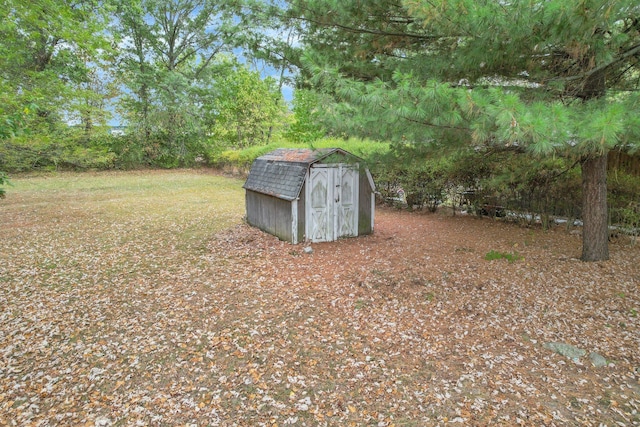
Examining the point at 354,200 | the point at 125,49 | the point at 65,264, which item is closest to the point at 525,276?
the point at 354,200

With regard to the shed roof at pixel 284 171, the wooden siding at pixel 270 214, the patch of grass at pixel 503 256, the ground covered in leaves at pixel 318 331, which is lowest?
the ground covered in leaves at pixel 318 331

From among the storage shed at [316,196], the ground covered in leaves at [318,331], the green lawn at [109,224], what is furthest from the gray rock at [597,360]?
the green lawn at [109,224]

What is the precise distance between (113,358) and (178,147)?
2261 centimetres

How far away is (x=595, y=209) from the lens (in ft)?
17.4

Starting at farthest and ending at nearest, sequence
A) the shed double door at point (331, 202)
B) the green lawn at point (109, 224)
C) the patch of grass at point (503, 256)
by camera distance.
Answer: the shed double door at point (331, 202)
the green lawn at point (109, 224)
the patch of grass at point (503, 256)

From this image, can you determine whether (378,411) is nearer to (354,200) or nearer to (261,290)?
(261,290)

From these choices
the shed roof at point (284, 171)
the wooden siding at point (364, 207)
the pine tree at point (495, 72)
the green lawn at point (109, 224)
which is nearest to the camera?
the pine tree at point (495, 72)

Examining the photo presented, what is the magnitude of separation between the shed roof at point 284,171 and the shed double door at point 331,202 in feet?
0.76

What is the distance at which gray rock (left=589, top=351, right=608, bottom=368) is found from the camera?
3.19 metres

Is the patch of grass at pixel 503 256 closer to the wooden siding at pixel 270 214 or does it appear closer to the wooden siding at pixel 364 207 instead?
the wooden siding at pixel 364 207

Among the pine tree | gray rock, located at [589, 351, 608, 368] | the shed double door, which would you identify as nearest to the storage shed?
the shed double door

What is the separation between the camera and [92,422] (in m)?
2.62

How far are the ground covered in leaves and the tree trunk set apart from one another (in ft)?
0.86

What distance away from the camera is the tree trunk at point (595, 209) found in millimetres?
5184
